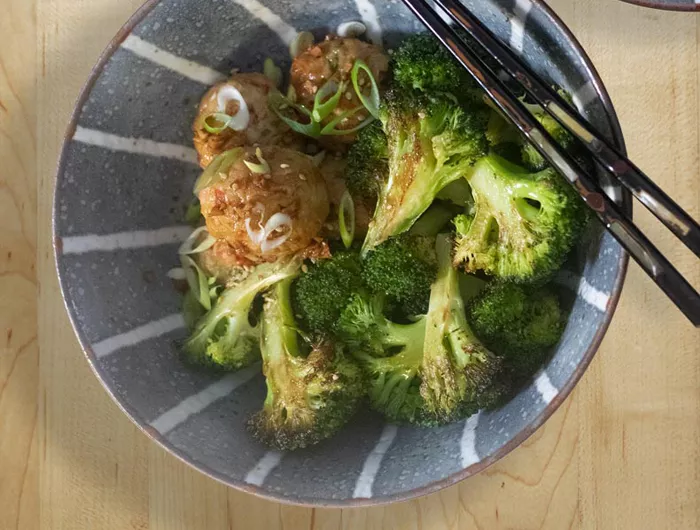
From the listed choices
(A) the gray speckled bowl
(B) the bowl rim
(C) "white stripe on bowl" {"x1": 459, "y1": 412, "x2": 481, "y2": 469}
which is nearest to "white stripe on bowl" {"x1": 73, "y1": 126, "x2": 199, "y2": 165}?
(A) the gray speckled bowl

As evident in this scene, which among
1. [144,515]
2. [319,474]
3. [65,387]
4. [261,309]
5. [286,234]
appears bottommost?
[144,515]

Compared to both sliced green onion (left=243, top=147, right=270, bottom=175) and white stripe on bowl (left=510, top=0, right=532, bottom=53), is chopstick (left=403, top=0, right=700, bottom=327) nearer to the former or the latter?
white stripe on bowl (left=510, top=0, right=532, bottom=53)

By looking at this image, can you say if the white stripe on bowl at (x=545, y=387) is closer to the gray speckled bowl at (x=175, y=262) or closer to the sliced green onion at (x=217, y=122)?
the gray speckled bowl at (x=175, y=262)

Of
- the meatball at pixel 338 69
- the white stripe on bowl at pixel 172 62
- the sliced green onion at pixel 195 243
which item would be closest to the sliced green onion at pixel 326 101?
the meatball at pixel 338 69

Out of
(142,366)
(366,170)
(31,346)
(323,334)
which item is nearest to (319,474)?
(323,334)

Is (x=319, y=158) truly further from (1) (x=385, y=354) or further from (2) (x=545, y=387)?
(2) (x=545, y=387)

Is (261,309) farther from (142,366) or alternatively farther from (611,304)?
(611,304)

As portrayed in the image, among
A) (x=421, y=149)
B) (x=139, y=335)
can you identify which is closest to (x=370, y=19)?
(x=421, y=149)

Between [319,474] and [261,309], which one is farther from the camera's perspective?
[261,309]

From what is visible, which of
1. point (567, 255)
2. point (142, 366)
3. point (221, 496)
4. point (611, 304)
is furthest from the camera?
point (221, 496)
